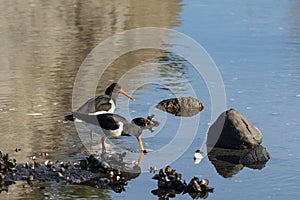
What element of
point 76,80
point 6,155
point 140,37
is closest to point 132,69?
point 76,80

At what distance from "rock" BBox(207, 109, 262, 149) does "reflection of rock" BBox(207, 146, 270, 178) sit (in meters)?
0.19

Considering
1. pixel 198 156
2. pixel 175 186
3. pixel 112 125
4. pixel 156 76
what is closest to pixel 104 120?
pixel 112 125

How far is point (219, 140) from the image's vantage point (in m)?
12.6

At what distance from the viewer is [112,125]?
1216cm

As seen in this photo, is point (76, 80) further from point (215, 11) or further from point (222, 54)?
point (215, 11)

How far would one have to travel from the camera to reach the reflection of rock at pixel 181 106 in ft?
47.3

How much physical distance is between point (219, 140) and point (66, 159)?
93.6 inches

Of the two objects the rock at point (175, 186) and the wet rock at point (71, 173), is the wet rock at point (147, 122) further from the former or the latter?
the rock at point (175, 186)

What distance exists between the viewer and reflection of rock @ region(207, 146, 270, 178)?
11641 millimetres

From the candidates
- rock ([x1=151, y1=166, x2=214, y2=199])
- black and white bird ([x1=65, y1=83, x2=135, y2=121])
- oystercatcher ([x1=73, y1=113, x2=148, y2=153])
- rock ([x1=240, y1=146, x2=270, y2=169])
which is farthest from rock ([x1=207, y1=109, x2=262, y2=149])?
rock ([x1=151, y1=166, x2=214, y2=199])

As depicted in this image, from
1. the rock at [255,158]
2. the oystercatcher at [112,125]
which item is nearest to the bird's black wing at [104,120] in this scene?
the oystercatcher at [112,125]

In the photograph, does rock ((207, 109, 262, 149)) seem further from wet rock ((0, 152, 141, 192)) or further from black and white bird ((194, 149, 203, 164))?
wet rock ((0, 152, 141, 192))

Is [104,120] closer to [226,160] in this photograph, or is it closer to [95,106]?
[95,106]

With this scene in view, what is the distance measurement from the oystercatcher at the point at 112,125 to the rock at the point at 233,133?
3.75ft
